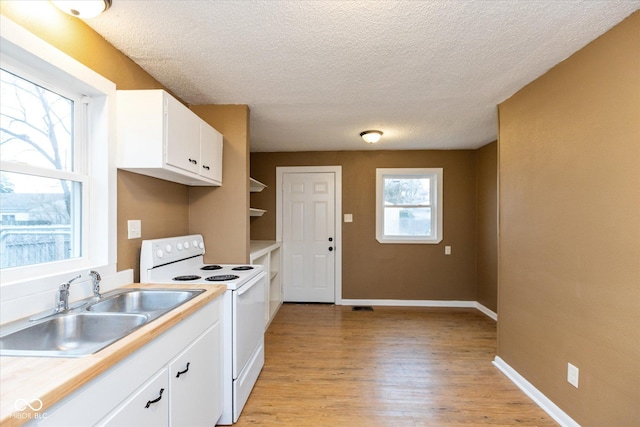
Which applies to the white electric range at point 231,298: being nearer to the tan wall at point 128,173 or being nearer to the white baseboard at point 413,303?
the tan wall at point 128,173

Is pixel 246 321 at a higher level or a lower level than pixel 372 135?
lower

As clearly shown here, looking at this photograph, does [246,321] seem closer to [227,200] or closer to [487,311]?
[227,200]

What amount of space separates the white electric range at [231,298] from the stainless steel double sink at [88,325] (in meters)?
0.24

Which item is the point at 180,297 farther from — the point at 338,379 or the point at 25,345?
the point at 338,379

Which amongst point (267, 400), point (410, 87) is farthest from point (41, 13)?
point (267, 400)

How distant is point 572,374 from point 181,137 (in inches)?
112

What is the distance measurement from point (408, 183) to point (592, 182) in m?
2.82

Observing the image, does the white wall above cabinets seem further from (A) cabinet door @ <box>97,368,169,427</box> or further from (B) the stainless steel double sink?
(A) cabinet door @ <box>97,368,169,427</box>

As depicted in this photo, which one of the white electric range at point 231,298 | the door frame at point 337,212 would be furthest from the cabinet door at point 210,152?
the door frame at point 337,212

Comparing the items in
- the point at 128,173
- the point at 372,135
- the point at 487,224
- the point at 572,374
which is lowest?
the point at 572,374

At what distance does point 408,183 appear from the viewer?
14.6ft

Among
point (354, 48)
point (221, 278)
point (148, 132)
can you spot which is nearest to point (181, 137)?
point (148, 132)

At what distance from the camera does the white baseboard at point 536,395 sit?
184 cm

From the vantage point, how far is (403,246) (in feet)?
14.4
